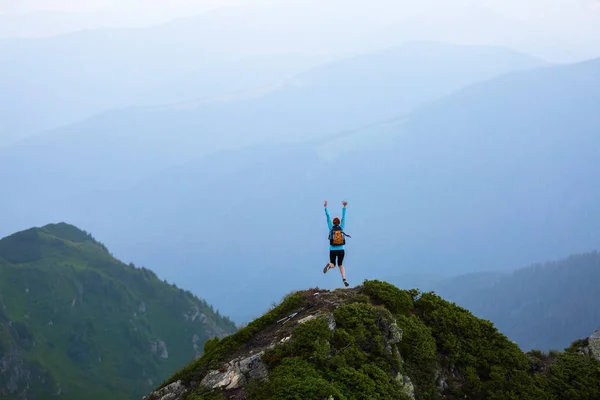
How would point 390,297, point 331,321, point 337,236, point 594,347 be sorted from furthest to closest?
point 337,236 < point 594,347 < point 390,297 < point 331,321

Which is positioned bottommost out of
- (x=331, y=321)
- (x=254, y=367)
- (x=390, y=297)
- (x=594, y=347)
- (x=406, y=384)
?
(x=594, y=347)

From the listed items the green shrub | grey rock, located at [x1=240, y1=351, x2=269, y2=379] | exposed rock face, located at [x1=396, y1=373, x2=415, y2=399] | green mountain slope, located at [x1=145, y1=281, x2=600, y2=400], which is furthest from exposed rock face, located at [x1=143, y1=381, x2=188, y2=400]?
the green shrub

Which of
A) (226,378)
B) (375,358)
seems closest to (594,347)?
(375,358)

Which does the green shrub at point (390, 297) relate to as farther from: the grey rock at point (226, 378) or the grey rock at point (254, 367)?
the grey rock at point (226, 378)

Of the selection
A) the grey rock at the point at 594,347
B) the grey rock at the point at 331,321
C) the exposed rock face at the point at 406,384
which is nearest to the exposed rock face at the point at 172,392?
the grey rock at the point at 331,321

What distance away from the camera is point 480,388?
67.9 feet

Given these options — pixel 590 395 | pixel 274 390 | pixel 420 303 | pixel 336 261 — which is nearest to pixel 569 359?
pixel 590 395

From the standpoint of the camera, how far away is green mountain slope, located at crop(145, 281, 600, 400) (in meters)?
17.8

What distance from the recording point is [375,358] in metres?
19.4

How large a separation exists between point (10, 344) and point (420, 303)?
654ft

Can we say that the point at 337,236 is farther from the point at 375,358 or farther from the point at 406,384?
the point at 406,384

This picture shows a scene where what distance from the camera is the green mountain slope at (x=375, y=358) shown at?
17844 mm

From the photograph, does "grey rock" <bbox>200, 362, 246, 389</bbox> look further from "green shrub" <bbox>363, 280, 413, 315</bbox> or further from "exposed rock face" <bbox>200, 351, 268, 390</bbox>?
"green shrub" <bbox>363, 280, 413, 315</bbox>

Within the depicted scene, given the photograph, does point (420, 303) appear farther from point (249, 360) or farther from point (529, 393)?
point (249, 360)
